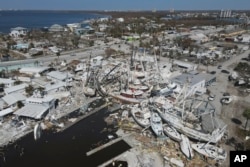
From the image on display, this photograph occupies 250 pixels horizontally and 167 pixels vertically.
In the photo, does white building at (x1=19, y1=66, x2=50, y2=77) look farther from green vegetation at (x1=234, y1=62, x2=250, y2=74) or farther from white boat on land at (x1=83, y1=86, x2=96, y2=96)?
green vegetation at (x1=234, y1=62, x2=250, y2=74)

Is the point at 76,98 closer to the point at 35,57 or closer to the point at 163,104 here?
the point at 163,104

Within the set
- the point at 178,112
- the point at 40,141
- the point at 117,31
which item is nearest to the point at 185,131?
the point at 178,112

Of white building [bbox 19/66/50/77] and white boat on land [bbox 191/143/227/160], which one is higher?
white building [bbox 19/66/50/77]

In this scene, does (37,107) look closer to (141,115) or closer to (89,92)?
(89,92)

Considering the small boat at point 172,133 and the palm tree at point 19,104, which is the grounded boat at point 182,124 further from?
the palm tree at point 19,104

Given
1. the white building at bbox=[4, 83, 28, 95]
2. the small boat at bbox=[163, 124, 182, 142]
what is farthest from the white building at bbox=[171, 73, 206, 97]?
the white building at bbox=[4, 83, 28, 95]

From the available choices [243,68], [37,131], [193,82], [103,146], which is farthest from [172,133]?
[243,68]
